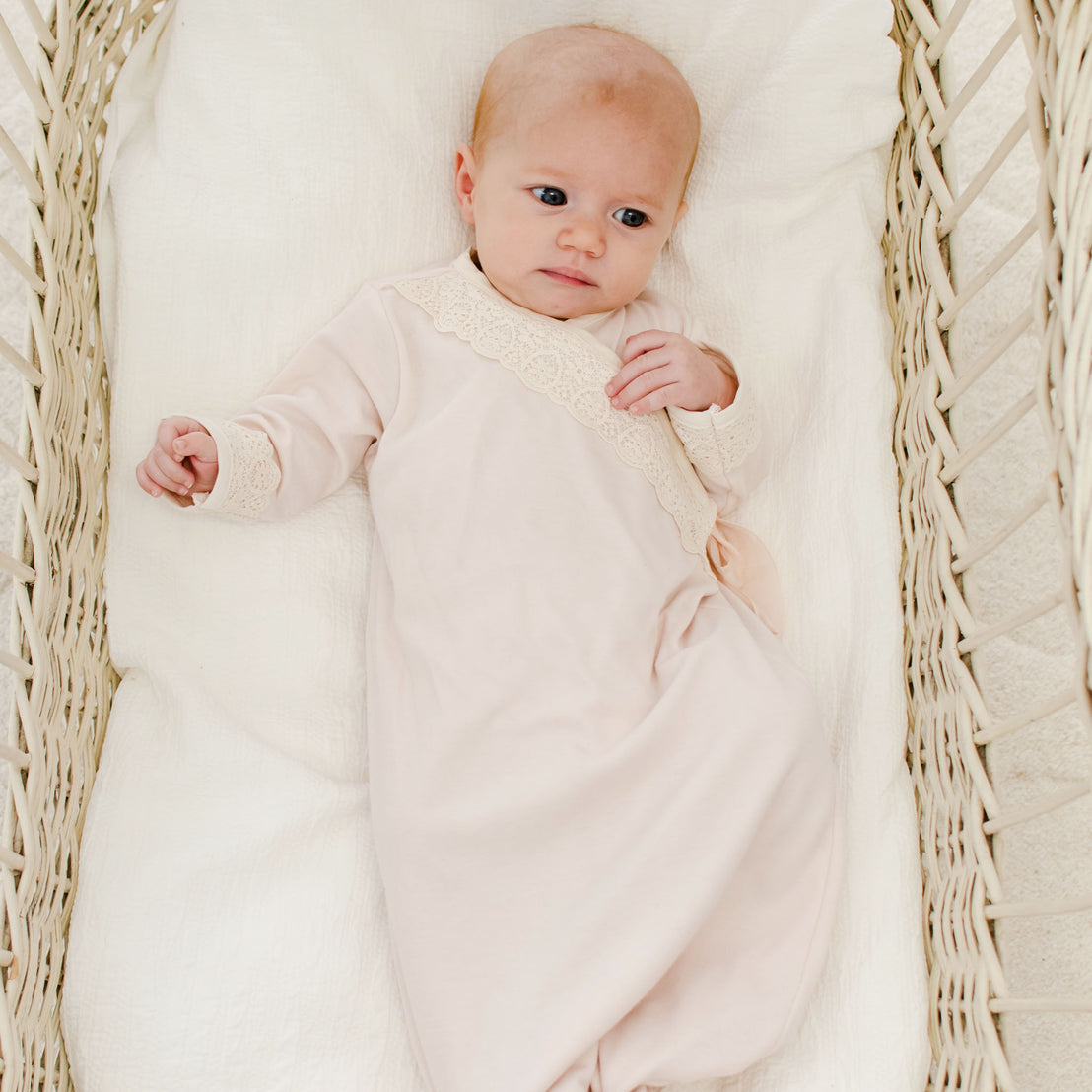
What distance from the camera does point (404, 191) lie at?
1.25 metres

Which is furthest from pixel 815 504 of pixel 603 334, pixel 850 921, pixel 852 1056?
pixel 852 1056

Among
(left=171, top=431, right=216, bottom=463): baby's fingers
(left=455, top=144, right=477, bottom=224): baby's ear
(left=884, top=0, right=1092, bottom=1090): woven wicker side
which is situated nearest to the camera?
(left=884, top=0, right=1092, bottom=1090): woven wicker side

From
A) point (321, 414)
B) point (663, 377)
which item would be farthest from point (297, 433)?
point (663, 377)

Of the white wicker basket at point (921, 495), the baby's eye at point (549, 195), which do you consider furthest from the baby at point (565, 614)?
the white wicker basket at point (921, 495)

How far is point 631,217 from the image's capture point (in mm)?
1124

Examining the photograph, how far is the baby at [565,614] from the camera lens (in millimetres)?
963

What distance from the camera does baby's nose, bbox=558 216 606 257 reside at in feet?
3.55

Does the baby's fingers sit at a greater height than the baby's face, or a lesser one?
lesser

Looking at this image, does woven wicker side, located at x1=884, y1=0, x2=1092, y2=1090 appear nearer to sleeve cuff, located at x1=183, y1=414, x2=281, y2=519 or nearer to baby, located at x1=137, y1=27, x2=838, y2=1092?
baby, located at x1=137, y1=27, x2=838, y2=1092

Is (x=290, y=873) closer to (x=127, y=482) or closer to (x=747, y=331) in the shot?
(x=127, y=482)

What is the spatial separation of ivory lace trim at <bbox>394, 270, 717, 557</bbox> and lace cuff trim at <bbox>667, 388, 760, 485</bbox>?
3 cm

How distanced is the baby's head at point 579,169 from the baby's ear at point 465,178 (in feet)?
0.09

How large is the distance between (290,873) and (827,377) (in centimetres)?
71

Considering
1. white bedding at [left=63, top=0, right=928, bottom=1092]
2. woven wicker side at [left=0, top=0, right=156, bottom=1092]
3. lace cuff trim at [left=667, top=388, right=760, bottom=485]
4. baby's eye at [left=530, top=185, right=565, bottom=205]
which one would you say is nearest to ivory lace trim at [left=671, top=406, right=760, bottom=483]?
lace cuff trim at [left=667, top=388, right=760, bottom=485]
